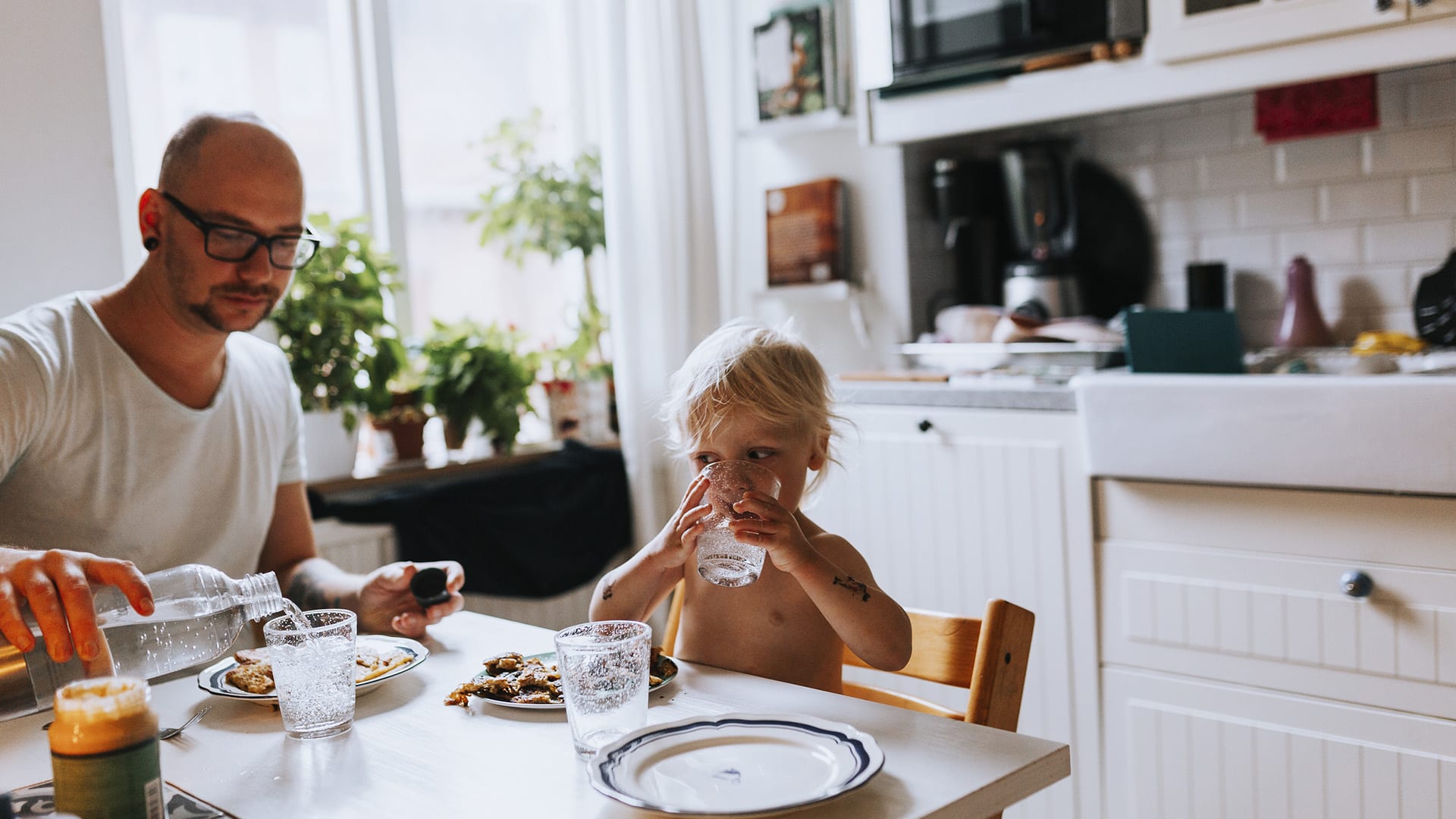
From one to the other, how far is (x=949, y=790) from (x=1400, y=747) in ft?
4.39

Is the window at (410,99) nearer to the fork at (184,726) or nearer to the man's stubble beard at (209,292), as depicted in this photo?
the man's stubble beard at (209,292)

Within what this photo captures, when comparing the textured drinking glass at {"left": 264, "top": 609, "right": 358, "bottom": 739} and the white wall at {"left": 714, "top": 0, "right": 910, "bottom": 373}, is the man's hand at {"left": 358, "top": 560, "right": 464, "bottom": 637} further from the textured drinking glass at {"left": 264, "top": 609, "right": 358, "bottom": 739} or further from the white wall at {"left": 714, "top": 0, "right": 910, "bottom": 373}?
the white wall at {"left": 714, "top": 0, "right": 910, "bottom": 373}

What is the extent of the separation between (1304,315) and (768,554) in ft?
5.24

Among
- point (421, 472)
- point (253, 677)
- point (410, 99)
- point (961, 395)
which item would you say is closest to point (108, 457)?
point (253, 677)

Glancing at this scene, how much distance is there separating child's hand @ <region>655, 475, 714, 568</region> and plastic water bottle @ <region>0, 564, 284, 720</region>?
0.43m

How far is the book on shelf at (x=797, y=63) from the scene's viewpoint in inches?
111

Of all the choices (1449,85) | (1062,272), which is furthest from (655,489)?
(1449,85)

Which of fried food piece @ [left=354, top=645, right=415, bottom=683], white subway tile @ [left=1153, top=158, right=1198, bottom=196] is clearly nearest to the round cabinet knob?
white subway tile @ [left=1153, top=158, right=1198, bottom=196]

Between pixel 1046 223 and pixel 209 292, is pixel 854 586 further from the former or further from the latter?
pixel 1046 223

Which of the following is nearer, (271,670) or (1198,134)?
(271,670)

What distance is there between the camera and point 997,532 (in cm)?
227

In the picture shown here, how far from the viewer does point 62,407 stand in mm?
1566

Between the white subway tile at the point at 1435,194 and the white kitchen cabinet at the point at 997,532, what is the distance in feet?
2.82

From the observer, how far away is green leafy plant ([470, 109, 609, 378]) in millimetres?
3068
